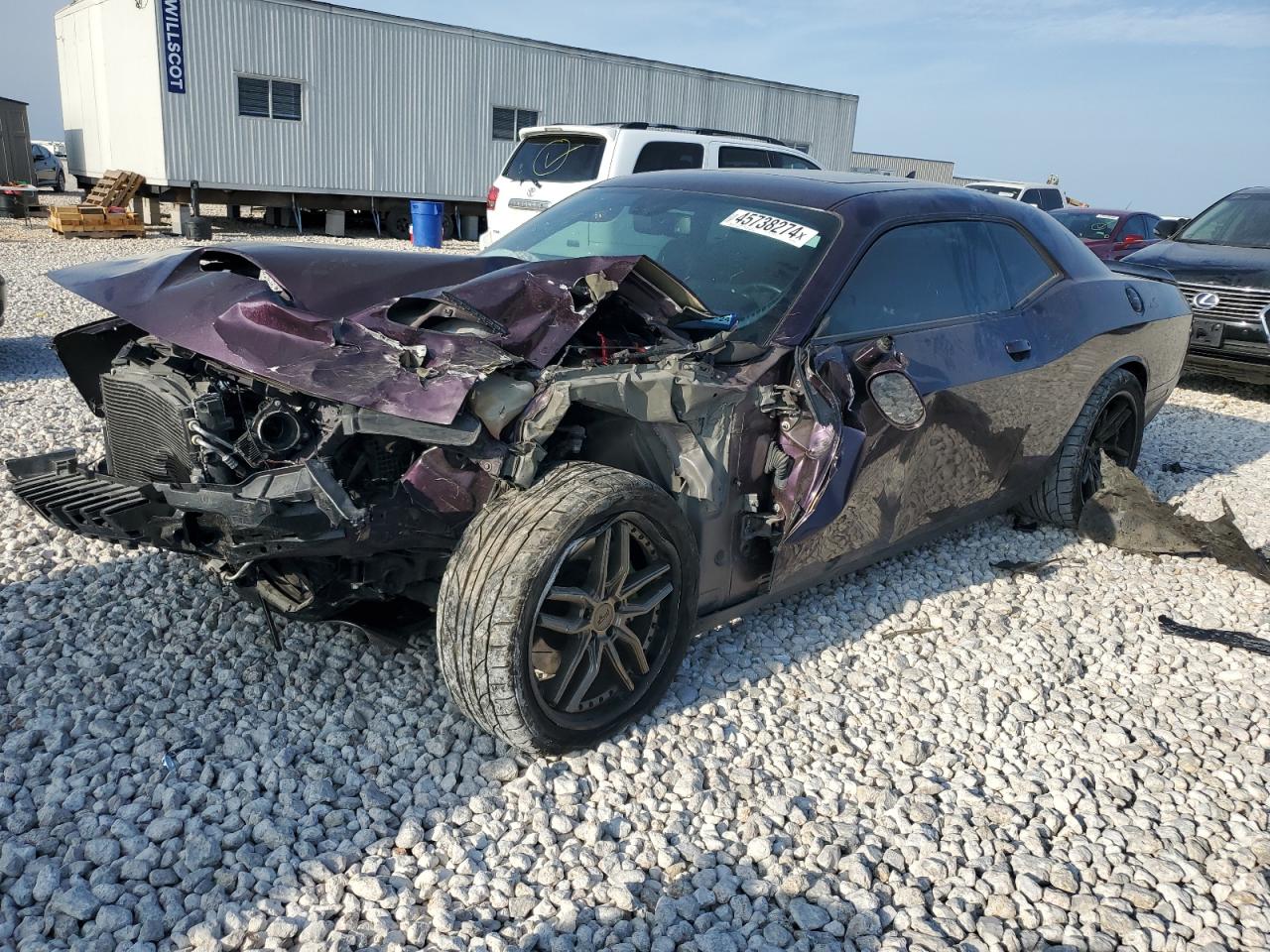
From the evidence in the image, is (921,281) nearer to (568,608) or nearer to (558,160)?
(568,608)

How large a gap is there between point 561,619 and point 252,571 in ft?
2.90

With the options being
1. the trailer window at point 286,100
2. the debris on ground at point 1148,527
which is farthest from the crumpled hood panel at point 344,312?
the trailer window at point 286,100

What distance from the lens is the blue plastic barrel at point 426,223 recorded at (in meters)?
18.2

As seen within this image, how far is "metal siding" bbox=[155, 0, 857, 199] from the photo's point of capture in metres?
17.0

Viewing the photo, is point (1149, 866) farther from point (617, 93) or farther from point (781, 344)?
point (617, 93)

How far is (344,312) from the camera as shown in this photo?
113 inches

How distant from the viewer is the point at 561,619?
8.84ft

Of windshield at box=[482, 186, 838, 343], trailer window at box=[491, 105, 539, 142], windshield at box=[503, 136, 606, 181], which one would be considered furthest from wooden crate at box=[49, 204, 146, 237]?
windshield at box=[482, 186, 838, 343]

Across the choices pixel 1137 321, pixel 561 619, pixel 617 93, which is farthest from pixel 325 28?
pixel 561 619

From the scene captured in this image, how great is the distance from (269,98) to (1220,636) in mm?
18027

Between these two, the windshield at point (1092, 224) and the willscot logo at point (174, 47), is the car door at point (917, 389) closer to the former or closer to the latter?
the windshield at point (1092, 224)

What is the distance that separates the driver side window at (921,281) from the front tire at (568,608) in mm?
1056

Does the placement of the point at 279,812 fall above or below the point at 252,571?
below

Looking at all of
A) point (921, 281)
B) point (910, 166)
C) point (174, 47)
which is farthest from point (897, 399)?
point (910, 166)
